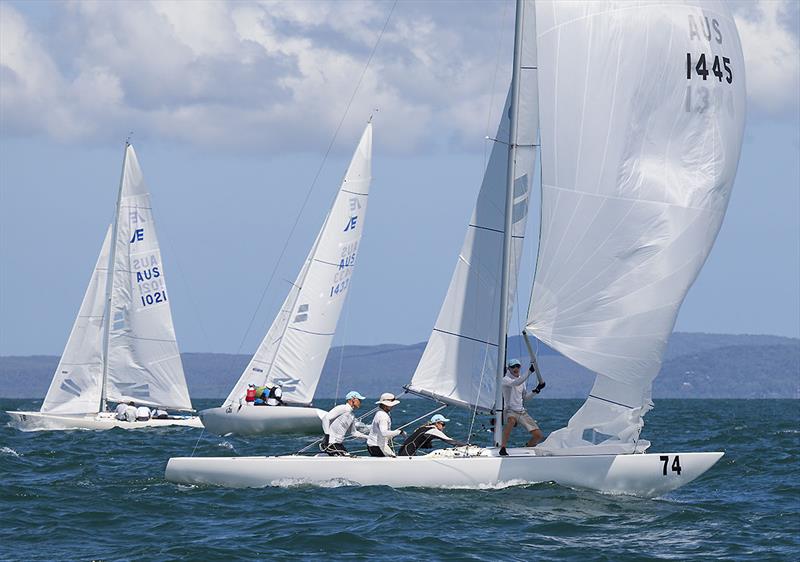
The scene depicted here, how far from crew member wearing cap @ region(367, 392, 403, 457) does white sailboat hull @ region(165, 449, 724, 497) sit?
345mm

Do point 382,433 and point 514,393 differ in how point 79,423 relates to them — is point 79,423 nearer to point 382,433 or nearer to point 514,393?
point 382,433

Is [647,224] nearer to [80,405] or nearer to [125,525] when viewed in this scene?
[125,525]

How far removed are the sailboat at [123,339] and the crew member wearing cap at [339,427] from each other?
55.7 feet

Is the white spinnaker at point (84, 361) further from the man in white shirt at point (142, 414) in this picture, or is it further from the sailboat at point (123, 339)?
the man in white shirt at point (142, 414)

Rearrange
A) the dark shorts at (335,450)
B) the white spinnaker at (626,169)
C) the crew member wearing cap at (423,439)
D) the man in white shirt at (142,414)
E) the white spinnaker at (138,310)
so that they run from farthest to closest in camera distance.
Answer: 1. the white spinnaker at (138,310)
2. the man in white shirt at (142,414)
3. the dark shorts at (335,450)
4. the crew member wearing cap at (423,439)
5. the white spinnaker at (626,169)

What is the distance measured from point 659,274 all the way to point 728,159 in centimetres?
177

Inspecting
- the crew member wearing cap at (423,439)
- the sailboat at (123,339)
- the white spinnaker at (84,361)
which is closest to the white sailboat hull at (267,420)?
the sailboat at (123,339)

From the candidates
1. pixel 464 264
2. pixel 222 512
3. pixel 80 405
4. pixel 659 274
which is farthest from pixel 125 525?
pixel 80 405

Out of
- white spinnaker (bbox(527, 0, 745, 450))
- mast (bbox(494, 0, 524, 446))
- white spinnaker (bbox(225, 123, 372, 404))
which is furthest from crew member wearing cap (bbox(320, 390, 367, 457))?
white spinnaker (bbox(225, 123, 372, 404))

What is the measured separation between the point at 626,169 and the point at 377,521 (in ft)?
18.0

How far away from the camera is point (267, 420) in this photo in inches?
1255

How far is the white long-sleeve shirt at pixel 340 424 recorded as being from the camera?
764 inches

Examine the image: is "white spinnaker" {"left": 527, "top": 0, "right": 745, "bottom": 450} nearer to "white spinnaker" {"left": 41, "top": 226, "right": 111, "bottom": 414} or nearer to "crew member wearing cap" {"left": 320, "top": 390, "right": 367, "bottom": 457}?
"crew member wearing cap" {"left": 320, "top": 390, "right": 367, "bottom": 457}

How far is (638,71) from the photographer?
18.0 m
